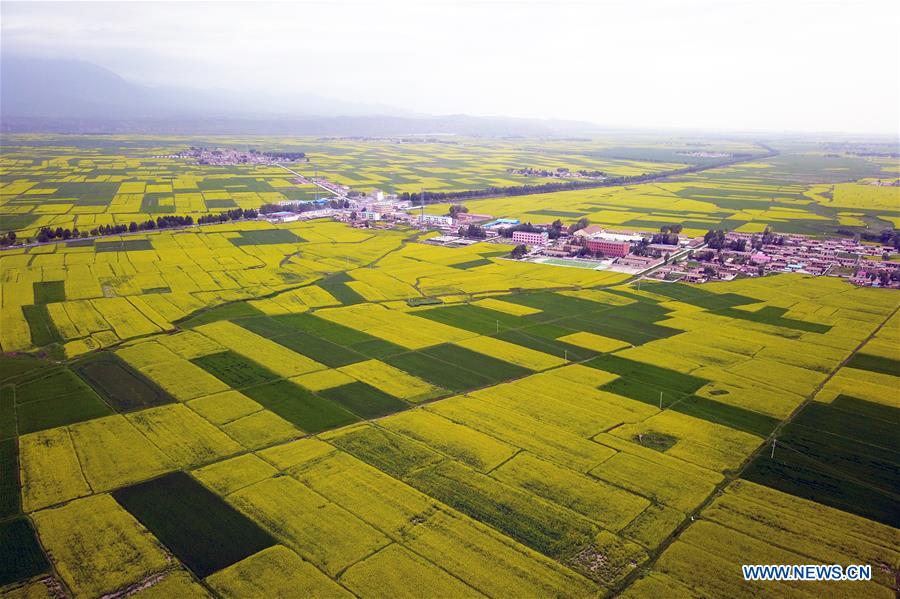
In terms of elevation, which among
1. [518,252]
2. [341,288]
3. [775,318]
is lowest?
[341,288]

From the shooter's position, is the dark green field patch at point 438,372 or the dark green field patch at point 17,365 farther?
the dark green field patch at point 17,365

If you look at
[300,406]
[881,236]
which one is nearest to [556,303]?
[300,406]

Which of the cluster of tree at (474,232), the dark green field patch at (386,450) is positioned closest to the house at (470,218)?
the cluster of tree at (474,232)

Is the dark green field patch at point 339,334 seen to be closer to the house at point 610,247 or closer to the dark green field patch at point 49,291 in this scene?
the dark green field patch at point 49,291

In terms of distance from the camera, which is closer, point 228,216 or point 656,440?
point 656,440

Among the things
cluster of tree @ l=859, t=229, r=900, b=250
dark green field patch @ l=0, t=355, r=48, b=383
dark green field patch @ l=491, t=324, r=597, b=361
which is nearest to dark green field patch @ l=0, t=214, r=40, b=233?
dark green field patch @ l=0, t=355, r=48, b=383

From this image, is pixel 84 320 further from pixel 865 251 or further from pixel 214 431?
pixel 865 251

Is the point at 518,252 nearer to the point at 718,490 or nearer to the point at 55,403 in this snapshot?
the point at 718,490
